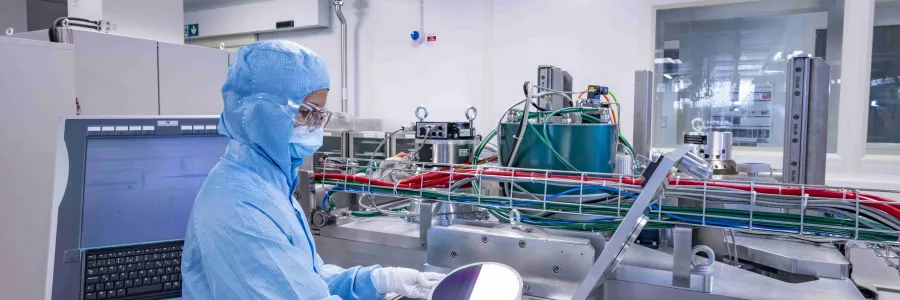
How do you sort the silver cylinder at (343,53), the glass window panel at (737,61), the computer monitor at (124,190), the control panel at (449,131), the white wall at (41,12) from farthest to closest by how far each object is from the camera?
the silver cylinder at (343,53)
the white wall at (41,12)
the glass window panel at (737,61)
the control panel at (449,131)
the computer monitor at (124,190)

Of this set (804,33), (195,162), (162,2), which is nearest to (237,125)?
(195,162)

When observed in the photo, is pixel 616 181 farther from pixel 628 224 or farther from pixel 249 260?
pixel 249 260

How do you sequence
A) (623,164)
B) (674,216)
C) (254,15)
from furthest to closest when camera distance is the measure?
(254,15) → (623,164) → (674,216)

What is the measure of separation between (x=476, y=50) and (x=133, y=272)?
3318mm

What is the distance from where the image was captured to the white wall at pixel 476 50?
11.8 feet

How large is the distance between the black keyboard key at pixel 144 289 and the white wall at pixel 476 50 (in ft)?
10.3

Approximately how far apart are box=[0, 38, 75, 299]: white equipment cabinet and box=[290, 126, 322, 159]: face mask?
73 cm

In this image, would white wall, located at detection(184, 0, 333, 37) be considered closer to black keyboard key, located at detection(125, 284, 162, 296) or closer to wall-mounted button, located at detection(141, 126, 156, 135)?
wall-mounted button, located at detection(141, 126, 156, 135)

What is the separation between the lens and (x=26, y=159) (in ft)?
4.53

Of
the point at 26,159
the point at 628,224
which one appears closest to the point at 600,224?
the point at 628,224

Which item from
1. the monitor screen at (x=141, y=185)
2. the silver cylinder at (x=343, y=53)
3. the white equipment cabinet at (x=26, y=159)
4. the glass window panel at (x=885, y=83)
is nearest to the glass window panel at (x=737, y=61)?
the glass window panel at (x=885, y=83)

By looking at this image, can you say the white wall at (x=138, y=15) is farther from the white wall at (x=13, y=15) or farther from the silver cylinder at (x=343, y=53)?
the silver cylinder at (x=343, y=53)

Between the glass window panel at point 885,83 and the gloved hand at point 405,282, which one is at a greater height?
the glass window panel at point 885,83

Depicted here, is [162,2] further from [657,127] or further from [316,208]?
[657,127]
